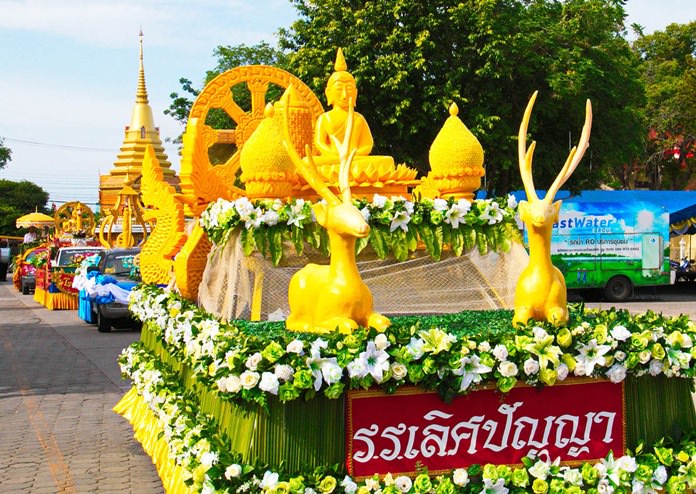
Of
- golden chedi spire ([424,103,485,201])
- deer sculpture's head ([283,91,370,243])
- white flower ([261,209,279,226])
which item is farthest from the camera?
golden chedi spire ([424,103,485,201])

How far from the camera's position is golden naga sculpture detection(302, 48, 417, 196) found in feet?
23.2

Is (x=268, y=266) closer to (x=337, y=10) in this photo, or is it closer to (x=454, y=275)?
(x=454, y=275)

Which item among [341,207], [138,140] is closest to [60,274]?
[341,207]

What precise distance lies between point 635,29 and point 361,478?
38.1 m

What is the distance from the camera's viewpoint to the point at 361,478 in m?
4.31

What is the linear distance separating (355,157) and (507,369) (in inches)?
126

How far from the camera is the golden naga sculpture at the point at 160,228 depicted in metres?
8.38

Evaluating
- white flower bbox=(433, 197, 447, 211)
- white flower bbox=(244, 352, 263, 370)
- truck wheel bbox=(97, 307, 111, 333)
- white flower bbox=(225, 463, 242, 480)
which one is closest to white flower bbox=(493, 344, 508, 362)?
white flower bbox=(244, 352, 263, 370)

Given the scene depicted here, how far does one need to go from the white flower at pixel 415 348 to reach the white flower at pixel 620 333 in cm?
103

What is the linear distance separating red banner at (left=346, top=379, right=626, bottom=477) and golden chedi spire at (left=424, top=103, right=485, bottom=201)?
243 centimetres

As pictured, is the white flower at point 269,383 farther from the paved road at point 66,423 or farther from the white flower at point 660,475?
the paved road at point 66,423

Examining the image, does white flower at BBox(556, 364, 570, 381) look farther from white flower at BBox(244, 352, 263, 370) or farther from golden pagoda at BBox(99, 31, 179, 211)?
golden pagoda at BBox(99, 31, 179, 211)

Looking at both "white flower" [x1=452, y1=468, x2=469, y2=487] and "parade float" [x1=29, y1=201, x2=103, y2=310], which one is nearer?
"white flower" [x1=452, y1=468, x2=469, y2=487]

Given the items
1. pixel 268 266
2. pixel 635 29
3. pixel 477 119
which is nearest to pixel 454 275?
pixel 268 266
